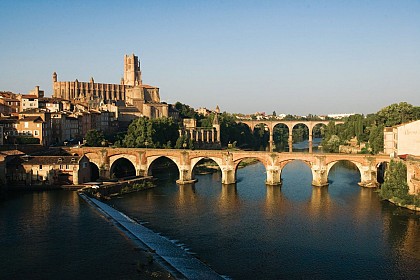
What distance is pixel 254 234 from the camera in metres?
29.7

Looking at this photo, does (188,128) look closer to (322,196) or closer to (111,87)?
(111,87)

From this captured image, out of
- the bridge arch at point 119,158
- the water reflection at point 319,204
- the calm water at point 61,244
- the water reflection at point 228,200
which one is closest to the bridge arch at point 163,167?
the bridge arch at point 119,158

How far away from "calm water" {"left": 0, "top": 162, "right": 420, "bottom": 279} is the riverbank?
0.77m

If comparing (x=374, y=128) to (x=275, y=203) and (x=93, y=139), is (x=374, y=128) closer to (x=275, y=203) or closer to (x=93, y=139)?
(x=275, y=203)

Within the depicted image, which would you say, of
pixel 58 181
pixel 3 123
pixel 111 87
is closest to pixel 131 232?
pixel 58 181

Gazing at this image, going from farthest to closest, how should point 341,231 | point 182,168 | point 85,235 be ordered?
1. point 182,168
2. point 341,231
3. point 85,235

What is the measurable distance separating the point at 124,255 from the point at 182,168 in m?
25.4

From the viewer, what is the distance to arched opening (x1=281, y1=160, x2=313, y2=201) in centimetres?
4203

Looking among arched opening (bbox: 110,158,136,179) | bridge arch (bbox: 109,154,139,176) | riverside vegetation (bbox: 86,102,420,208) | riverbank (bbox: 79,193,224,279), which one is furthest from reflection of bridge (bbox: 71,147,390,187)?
riverbank (bbox: 79,193,224,279)

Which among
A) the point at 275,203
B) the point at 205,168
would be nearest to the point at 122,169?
the point at 205,168

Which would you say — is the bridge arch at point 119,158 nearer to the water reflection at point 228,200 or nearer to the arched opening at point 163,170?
the arched opening at point 163,170

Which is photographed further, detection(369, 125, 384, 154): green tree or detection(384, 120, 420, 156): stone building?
Answer: detection(369, 125, 384, 154): green tree

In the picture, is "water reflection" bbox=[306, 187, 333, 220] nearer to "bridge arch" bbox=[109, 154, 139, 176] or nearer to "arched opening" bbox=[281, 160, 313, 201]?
"arched opening" bbox=[281, 160, 313, 201]

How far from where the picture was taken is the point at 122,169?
55.7 m
